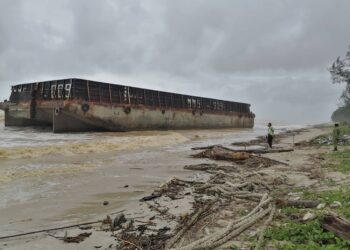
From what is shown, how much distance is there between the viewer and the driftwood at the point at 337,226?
426 centimetres

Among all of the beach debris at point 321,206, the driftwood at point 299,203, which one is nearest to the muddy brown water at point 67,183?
the driftwood at point 299,203

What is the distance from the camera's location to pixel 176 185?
8602mm

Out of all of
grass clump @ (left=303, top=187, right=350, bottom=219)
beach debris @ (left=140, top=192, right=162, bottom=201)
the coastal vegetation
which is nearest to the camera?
the coastal vegetation

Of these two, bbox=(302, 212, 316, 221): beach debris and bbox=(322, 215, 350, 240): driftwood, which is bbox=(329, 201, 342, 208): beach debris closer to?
bbox=(302, 212, 316, 221): beach debris

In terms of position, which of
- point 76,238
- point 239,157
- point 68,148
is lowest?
point 76,238

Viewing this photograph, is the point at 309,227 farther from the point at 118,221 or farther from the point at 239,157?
the point at 239,157

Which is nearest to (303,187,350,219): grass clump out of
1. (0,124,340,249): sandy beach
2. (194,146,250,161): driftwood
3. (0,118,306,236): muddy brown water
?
(0,124,340,249): sandy beach

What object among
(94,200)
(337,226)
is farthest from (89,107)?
(337,226)

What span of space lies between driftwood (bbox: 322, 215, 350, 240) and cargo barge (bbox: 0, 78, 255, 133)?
81.2ft

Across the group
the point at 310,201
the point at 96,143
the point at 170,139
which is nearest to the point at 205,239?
the point at 310,201

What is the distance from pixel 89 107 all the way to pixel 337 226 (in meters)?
25.6

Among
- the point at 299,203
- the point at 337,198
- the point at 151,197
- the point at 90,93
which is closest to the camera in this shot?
the point at 299,203

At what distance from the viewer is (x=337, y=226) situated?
4441 mm

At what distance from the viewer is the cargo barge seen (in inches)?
1105
